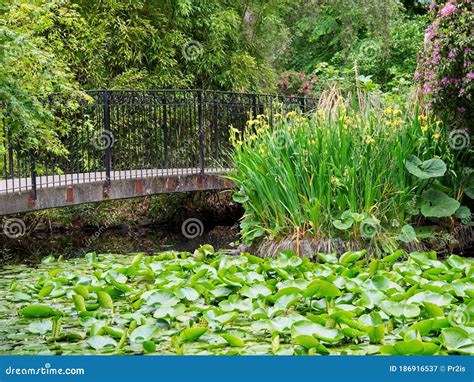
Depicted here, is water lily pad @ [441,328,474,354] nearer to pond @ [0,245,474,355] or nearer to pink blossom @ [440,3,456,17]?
pond @ [0,245,474,355]

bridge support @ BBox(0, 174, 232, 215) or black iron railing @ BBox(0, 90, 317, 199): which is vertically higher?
black iron railing @ BBox(0, 90, 317, 199)

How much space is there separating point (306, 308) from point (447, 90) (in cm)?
409

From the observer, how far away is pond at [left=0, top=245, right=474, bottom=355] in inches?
175

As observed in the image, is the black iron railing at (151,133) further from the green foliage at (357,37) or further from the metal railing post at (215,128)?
the green foliage at (357,37)

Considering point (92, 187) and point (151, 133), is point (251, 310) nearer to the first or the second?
point (92, 187)

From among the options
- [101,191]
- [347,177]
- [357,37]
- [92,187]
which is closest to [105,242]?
[101,191]

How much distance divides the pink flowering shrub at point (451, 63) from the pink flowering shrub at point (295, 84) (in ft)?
29.8

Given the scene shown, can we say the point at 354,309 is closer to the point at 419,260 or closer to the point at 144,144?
the point at 419,260

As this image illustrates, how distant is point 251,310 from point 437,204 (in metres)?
3.91

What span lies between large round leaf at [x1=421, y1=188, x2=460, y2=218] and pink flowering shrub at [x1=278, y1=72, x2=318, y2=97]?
953 centimetres

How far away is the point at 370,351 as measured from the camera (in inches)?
167

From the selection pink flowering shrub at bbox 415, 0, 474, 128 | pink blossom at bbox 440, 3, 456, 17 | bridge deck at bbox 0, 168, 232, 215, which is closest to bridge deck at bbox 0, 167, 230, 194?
bridge deck at bbox 0, 168, 232, 215

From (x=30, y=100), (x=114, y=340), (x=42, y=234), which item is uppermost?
(x=30, y=100)

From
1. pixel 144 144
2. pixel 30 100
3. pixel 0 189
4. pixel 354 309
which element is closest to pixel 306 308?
pixel 354 309
